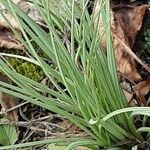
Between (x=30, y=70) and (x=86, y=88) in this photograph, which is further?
(x=30, y=70)

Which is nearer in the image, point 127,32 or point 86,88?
point 86,88

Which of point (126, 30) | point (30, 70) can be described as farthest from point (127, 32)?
point (30, 70)

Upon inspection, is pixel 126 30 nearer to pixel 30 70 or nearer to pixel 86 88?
pixel 30 70

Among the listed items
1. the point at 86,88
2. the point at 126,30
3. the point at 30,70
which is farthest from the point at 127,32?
the point at 86,88

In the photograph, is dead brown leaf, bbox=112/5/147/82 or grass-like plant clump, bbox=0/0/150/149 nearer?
grass-like plant clump, bbox=0/0/150/149

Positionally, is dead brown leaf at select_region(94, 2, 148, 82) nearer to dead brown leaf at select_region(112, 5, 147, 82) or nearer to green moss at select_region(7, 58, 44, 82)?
dead brown leaf at select_region(112, 5, 147, 82)

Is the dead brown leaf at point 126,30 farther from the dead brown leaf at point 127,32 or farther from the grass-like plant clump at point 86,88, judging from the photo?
the grass-like plant clump at point 86,88

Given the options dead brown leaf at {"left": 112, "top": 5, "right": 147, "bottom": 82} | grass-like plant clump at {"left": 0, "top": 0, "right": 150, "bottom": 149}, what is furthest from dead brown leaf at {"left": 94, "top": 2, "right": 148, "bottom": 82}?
grass-like plant clump at {"left": 0, "top": 0, "right": 150, "bottom": 149}

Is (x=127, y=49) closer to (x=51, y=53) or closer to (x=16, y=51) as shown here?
(x=51, y=53)

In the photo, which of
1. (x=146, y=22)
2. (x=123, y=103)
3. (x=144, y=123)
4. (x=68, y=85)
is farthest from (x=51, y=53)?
(x=146, y=22)

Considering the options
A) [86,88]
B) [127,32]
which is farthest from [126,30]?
[86,88]

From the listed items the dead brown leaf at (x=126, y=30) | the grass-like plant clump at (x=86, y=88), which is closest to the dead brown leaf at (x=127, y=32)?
the dead brown leaf at (x=126, y=30)
